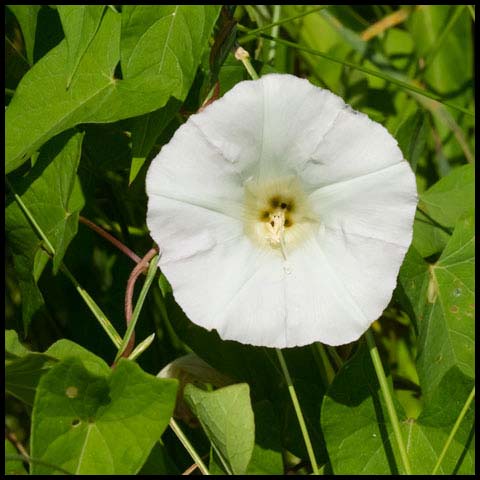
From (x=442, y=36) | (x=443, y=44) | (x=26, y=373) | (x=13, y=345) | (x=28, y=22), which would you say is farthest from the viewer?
(x=443, y=44)

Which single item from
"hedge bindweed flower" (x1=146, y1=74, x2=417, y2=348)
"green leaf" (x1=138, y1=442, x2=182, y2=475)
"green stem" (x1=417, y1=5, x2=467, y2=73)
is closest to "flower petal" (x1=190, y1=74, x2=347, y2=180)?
"hedge bindweed flower" (x1=146, y1=74, x2=417, y2=348)

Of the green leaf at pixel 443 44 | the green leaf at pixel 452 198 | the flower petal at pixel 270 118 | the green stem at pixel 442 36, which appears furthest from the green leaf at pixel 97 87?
the green leaf at pixel 443 44

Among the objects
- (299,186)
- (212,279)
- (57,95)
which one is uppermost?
(57,95)

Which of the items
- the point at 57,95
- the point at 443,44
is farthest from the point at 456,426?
the point at 443,44

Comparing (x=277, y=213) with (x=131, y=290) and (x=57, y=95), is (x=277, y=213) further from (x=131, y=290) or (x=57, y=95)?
(x=57, y=95)

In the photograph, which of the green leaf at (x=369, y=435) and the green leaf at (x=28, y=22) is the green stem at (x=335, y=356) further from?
the green leaf at (x=28, y=22)

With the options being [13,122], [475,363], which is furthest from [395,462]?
[13,122]
